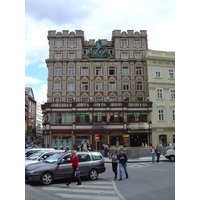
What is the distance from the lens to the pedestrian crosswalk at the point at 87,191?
9797 mm

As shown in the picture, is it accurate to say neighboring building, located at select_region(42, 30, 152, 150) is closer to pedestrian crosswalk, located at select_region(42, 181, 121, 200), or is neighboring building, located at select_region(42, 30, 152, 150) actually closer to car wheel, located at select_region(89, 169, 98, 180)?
car wheel, located at select_region(89, 169, 98, 180)

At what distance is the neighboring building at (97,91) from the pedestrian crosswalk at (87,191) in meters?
30.5

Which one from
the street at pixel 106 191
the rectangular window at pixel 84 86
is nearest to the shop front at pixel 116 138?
the rectangular window at pixel 84 86

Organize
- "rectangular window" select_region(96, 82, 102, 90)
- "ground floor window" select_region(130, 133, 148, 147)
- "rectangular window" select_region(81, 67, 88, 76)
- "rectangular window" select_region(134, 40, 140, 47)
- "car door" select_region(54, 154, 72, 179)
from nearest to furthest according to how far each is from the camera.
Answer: "car door" select_region(54, 154, 72, 179) < "ground floor window" select_region(130, 133, 148, 147) < "rectangular window" select_region(96, 82, 102, 90) < "rectangular window" select_region(81, 67, 88, 76) < "rectangular window" select_region(134, 40, 140, 47)

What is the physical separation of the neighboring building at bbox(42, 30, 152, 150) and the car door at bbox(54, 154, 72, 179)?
2955cm

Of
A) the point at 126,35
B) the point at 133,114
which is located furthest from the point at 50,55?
the point at 133,114

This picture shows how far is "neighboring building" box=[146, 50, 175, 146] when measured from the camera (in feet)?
146

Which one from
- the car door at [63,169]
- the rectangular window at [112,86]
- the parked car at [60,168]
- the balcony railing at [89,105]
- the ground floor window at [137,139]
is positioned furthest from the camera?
the rectangular window at [112,86]

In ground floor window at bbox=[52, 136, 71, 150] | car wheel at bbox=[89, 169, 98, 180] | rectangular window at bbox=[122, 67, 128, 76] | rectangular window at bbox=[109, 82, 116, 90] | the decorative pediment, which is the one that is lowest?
ground floor window at bbox=[52, 136, 71, 150]

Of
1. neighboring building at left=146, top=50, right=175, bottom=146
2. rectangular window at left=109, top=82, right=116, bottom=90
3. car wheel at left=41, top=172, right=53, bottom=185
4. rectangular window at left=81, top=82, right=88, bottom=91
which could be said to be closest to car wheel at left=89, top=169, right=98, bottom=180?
car wheel at left=41, top=172, right=53, bottom=185

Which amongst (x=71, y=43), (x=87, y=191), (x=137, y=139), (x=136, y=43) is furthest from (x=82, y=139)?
(x=87, y=191)

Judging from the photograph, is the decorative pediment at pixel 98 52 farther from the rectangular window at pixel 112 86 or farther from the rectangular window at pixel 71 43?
the rectangular window at pixel 112 86
